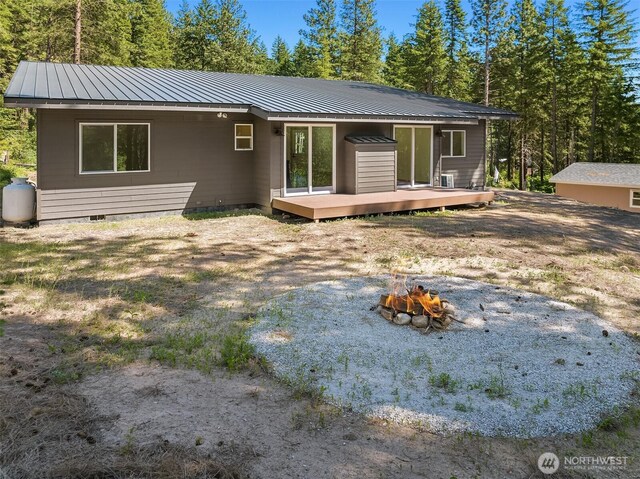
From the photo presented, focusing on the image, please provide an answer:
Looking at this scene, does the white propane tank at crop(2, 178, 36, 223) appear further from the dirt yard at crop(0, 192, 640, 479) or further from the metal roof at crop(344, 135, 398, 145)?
the metal roof at crop(344, 135, 398, 145)

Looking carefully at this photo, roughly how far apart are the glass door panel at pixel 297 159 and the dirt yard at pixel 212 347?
2.30 m

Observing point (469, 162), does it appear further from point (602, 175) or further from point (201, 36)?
point (201, 36)

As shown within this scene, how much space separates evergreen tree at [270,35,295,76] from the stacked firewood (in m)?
40.7

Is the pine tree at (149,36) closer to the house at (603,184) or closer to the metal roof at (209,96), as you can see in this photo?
the metal roof at (209,96)

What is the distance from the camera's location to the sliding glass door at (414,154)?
49.7ft

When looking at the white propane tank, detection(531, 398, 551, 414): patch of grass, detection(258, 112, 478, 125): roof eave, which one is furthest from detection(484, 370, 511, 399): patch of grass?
the white propane tank

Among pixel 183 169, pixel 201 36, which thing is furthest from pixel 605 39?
pixel 183 169

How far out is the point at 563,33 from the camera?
2978 cm

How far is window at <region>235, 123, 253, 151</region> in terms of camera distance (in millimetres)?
12656

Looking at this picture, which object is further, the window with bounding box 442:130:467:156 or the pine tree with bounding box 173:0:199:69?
the pine tree with bounding box 173:0:199:69

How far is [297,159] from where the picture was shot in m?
12.6

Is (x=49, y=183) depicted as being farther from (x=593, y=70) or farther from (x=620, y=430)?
(x=593, y=70)

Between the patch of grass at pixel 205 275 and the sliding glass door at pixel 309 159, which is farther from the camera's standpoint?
the sliding glass door at pixel 309 159

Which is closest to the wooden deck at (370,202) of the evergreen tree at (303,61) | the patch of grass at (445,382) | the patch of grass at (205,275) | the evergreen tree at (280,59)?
the patch of grass at (205,275)
